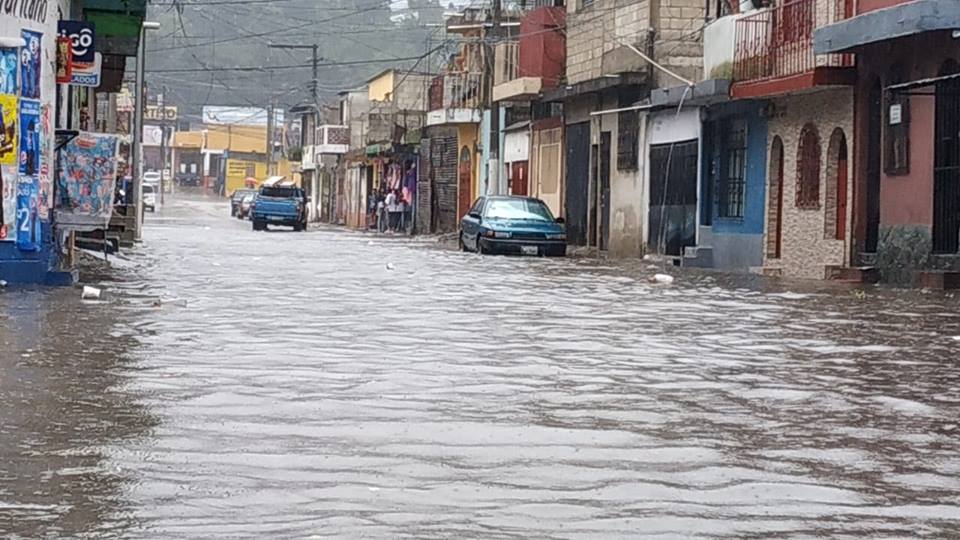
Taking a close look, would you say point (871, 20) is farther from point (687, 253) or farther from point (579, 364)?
point (579, 364)

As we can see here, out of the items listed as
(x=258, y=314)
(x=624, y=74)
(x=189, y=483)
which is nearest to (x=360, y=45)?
(x=624, y=74)

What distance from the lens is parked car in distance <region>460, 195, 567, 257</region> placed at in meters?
36.8

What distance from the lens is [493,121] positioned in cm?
5491

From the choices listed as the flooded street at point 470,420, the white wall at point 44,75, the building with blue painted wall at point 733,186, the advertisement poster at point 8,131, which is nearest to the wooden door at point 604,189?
the building with blue painted wall at point 733,186

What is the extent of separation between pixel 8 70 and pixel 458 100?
4087 cm

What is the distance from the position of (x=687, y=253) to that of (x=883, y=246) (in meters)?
8.71

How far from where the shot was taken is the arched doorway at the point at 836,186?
28.1 m

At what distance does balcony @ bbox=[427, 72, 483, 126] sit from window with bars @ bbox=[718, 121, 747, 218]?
75.1 ft

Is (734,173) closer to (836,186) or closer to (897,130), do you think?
(836,186)

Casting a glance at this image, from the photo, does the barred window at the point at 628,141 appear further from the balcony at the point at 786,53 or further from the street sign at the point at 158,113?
the street sign at the point at 158,113

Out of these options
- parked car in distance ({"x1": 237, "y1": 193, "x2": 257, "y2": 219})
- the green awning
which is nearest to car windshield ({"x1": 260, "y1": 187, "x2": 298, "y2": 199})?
parked car in distance ({"x1": 237, "y1": 193, "x2": 257, "y2": 219})

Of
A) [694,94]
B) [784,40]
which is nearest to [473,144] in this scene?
[694,94]

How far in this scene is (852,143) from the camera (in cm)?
2731

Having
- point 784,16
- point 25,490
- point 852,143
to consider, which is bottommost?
point 25,490
